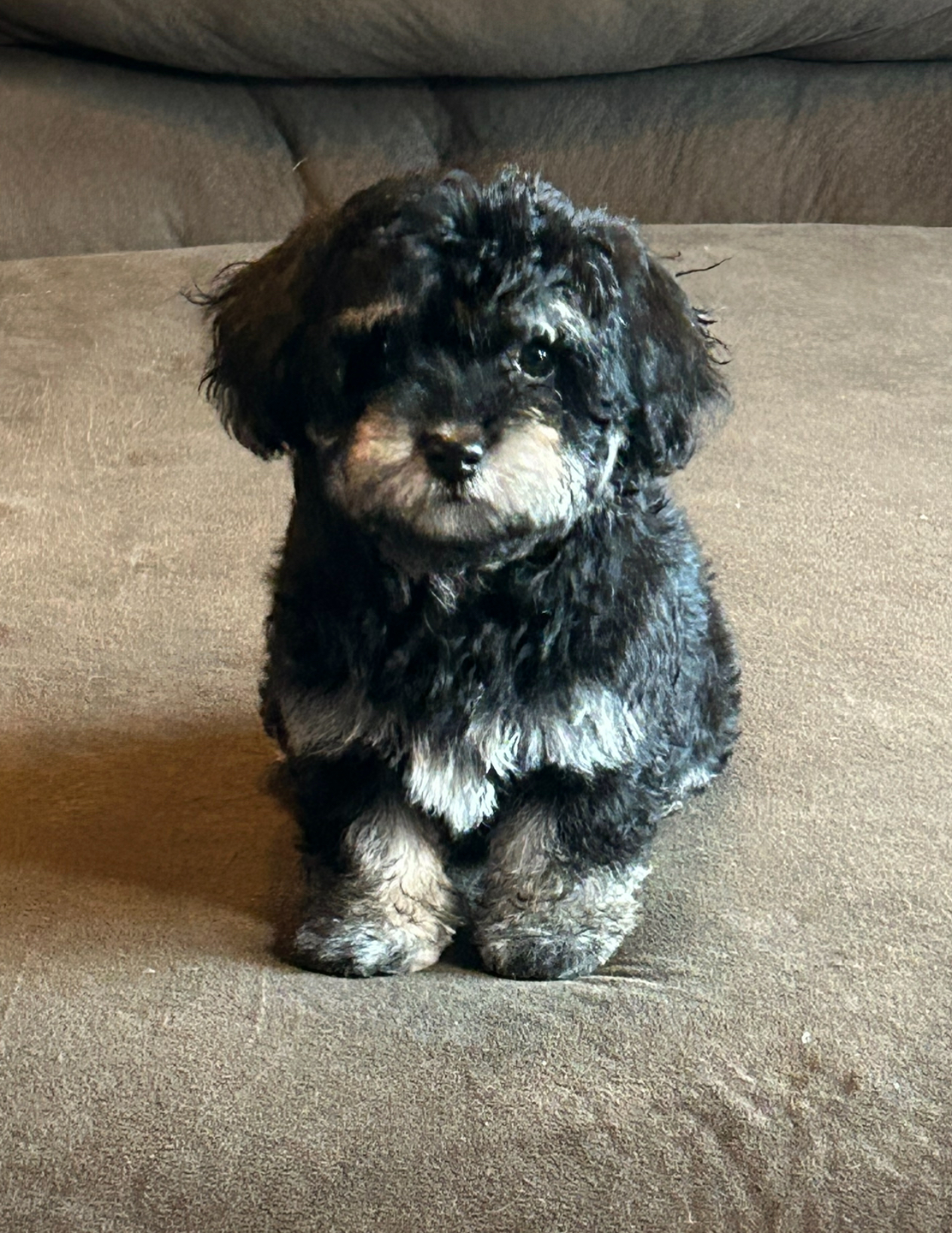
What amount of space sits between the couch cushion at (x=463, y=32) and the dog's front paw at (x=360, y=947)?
252 centimetres

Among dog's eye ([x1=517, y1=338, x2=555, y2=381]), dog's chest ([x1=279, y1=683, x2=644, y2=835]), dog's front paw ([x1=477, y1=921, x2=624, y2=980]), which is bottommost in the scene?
dog's front paw ([x1=477, y1=921, x2=624, y2=980])

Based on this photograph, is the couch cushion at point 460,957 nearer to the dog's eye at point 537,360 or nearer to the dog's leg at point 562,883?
the dog's leg at point 562,883

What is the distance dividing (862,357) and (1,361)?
1.81 m

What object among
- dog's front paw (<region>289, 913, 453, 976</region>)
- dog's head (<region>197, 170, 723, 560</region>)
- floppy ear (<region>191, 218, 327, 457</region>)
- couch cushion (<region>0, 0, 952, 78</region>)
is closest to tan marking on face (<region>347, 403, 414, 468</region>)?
dog's head (<region>197, 170, 723, 560</region>)

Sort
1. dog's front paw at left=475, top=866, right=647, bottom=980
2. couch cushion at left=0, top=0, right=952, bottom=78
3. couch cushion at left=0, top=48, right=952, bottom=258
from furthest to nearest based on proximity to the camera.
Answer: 1. couch cushion at left=0, top=48, right=952, bottom=258
2. couch cushion at left=0, top=0, right=952, bottom=78
3. dog's front paw at left=475, top=866, right=647, bottom=980

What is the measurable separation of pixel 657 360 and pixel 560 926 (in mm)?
688

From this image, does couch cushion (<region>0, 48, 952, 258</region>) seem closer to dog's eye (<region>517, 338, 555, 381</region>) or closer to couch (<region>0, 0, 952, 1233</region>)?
couch (<region>0, 0, 952, 1233</region>)

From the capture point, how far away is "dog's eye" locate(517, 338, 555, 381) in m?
1.59

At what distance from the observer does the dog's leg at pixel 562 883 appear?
1.81 metres

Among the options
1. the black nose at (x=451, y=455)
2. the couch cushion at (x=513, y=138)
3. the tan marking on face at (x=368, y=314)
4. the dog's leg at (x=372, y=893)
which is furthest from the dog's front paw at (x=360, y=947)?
the couch cushion at (x=513, y=138)

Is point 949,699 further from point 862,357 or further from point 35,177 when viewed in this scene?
point 35,177

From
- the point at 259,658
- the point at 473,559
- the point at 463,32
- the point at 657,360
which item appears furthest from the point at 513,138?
the point at 473,559

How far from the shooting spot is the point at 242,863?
1.95 metres

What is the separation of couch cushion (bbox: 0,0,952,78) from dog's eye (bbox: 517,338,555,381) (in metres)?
2.29
